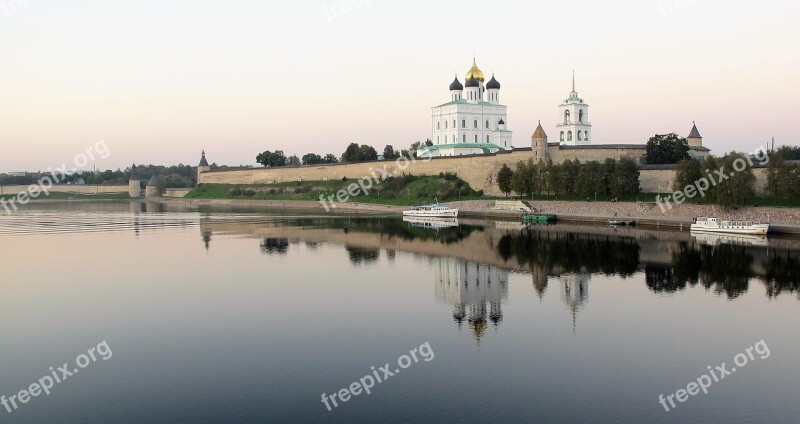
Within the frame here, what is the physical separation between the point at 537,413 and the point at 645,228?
58.6 ft

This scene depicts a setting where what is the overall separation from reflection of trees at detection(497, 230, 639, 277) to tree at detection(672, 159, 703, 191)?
516 cm

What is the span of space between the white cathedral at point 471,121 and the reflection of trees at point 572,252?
72.3 feet

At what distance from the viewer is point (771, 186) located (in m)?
22.0

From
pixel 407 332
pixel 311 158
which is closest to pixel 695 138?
pixel 407 332

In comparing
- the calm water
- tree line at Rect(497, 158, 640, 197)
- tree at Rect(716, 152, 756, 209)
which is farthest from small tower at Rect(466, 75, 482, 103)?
the calm water

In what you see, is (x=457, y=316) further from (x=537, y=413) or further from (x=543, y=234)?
(x=543, y=234)

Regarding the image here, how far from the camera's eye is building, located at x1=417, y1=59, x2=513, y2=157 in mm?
43781

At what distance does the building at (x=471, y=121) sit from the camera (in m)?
43.8

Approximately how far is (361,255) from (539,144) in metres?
17.6

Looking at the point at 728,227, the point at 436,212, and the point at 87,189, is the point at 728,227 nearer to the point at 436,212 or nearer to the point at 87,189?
the point at 436,212

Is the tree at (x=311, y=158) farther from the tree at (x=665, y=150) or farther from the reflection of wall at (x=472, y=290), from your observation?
the reflection of wall at (x=472, y=290)

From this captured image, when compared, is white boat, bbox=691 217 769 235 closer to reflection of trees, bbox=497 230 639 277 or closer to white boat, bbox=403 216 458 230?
reflection of trees, bbox=497 230 639 277

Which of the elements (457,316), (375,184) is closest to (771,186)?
(457,316)

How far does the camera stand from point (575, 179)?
28.0m
